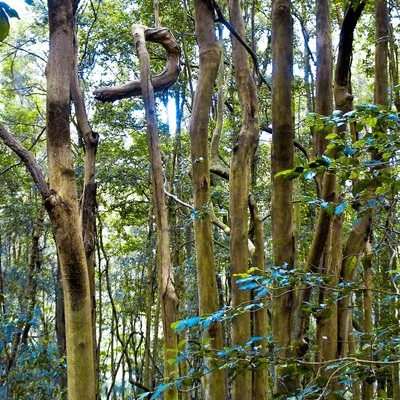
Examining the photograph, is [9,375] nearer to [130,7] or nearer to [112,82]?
[112,82]

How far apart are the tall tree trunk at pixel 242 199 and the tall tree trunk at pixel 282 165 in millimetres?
1025

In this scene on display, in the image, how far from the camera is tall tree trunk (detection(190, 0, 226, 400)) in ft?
11.9

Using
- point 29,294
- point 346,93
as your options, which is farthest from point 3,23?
point 29,294

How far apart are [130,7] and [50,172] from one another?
7.63 meters

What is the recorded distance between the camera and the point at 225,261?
328 inches

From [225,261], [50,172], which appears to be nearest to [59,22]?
[50,172]

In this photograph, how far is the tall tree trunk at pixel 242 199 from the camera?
3.85 meters

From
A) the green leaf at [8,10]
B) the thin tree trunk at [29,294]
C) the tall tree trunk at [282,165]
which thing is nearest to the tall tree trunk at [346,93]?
the tall tree trunk at [282,165]

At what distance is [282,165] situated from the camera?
9.30ft

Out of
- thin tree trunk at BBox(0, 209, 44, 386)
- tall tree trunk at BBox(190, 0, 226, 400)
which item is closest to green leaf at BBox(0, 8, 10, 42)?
tall tree trunk at BBox(190, 0, 226, 400)

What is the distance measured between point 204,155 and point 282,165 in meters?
1.02

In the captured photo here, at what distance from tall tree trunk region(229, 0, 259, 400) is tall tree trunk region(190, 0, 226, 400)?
284 millimetres

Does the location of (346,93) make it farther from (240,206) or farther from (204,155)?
(240,206)

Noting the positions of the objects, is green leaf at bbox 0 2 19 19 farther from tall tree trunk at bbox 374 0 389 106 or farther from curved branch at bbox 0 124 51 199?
tall tree trunk at bbox 374 0 389 106
